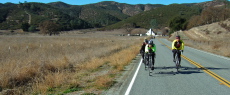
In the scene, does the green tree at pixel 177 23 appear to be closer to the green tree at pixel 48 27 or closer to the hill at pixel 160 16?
the hill at pixel 160 16

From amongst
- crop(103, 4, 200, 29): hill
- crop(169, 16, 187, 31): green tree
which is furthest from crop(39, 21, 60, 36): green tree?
crop(103, 4, 200, 29): hill

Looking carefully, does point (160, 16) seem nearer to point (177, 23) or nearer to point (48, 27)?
point (177, 23)

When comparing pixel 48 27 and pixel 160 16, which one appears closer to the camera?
pixel 48 27

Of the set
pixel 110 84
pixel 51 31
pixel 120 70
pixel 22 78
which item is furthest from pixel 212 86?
pixel 51 31

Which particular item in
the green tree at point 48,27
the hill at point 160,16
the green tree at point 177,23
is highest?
the hill at point 160,16

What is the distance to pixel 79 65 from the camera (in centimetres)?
1435

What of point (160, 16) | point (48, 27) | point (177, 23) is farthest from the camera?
point (160, 16)

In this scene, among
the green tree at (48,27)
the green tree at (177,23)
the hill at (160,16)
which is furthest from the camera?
the hill at (160,16)

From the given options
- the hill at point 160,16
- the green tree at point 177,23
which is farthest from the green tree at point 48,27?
the hill at point 160,16

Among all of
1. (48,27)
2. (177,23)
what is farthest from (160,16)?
(48,27)

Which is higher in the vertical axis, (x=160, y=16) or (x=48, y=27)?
(x=160, y=16)

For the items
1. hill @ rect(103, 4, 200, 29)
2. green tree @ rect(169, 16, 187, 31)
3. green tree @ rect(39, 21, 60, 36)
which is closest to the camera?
green tree @ rect(39, 21, 60, 36)

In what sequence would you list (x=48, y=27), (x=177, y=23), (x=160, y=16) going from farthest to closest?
(x=160, y=16)
(x=177, y=23)
(x=48, y=27)

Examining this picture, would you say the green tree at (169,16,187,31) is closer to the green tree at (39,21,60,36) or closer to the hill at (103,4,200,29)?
the hill at (103,4,200,29)
